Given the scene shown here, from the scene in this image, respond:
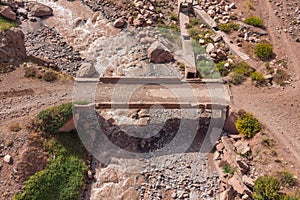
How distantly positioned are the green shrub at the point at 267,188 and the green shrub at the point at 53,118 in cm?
1254

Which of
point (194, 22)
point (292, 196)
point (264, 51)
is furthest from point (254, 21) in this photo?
point (292, 196)

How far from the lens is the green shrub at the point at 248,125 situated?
75.1 feet

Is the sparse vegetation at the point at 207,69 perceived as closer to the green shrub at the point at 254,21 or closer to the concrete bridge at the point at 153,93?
the concrete bridge at the point at 153,93

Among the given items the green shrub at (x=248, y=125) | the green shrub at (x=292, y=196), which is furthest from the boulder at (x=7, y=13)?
the green shrub at (x=292, y=196)

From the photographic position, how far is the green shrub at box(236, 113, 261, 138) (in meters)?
22.9

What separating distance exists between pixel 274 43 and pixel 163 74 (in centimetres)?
988

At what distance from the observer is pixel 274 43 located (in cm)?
2905

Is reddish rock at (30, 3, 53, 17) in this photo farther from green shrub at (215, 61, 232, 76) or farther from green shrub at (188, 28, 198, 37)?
green shrub at (215, 61, 232, 76)

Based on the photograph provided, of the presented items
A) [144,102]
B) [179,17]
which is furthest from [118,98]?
[179,17]

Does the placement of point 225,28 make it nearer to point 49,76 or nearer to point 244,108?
point 244,108

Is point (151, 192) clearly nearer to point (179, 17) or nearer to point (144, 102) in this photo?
point (144, 102)

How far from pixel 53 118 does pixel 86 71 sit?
6460 mm

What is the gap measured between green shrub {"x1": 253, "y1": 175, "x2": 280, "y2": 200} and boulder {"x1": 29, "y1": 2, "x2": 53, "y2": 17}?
25.7 m

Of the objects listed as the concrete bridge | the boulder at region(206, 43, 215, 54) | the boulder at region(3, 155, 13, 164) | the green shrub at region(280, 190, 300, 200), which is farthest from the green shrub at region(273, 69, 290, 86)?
the boulder at region(3, 155, 13, 164)
